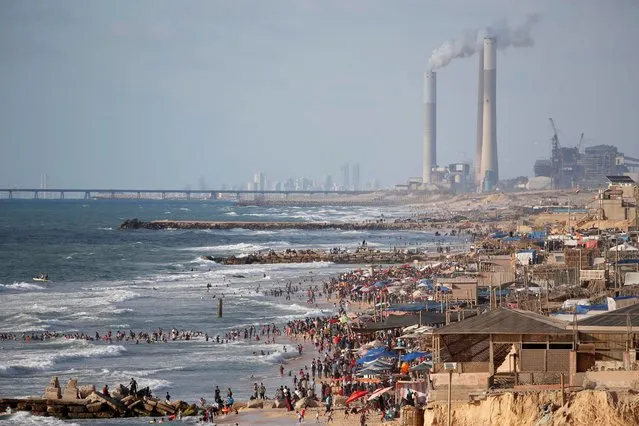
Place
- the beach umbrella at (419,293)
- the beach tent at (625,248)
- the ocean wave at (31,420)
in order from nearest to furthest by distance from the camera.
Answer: the ocean wave at (31,420) → the beach umbrella at (419,293) → the beach tent at (625,248)

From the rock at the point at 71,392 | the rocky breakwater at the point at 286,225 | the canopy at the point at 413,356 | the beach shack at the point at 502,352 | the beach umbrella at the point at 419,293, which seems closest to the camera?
the beach shack at the point at 502,352

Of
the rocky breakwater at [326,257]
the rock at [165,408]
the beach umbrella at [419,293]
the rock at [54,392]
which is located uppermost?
the beach umbrella at [419,293]

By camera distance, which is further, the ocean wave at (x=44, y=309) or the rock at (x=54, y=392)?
the ocean wave at (x=44, y=309)

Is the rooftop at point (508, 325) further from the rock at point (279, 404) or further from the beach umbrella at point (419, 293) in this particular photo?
the beach umbrella at point (419, 293)

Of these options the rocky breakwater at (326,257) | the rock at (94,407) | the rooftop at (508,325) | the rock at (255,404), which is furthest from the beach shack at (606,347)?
the rocky breakwater at (326,257)

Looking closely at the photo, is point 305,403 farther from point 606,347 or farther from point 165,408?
point 606,347

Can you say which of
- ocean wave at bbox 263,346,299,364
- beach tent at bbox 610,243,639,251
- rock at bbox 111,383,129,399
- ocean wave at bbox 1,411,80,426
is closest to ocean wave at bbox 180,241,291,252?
beach tent at bbox 610,243,639,251

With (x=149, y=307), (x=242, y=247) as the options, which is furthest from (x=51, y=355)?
(x=242, y=247)

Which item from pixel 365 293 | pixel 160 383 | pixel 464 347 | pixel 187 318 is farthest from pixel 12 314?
pixel 464 347
